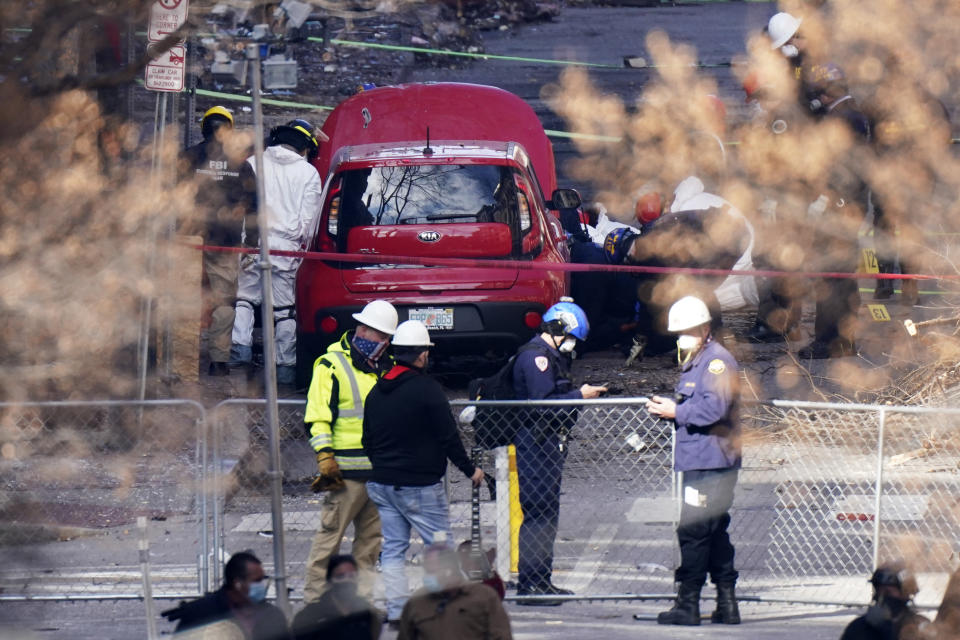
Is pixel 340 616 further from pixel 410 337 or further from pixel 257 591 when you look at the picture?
pixel 410 337

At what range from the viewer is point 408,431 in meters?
7.17

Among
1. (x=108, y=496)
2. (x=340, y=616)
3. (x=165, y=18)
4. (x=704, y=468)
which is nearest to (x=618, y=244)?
(x=165, y=18)

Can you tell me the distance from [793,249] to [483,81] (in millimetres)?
9223

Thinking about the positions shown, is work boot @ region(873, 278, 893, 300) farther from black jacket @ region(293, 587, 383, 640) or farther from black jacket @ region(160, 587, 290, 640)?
black jacket @ region(160, 587, 290, 640)

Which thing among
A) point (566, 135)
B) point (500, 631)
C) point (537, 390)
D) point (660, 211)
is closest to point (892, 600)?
point (500, 631)

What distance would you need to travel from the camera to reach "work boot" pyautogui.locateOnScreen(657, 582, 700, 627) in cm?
747

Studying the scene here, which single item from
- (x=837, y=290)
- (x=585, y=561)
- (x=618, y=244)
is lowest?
(x=585, y=561)

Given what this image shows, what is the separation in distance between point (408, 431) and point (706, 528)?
5.35 ft

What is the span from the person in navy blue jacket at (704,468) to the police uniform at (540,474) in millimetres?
690

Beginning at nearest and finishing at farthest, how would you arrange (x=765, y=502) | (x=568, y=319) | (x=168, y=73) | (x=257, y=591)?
(x=257, y=591), (x=568, y=319), (x=765, y=502), (x=168, y=73)

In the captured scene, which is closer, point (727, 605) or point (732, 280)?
point (727, 605)

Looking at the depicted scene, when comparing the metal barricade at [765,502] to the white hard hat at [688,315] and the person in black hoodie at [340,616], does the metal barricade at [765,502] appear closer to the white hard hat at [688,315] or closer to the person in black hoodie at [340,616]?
the white hard hat at [688,315]

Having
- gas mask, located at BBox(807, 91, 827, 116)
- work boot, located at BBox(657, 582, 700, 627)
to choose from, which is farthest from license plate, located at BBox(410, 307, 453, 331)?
work boot, located at BBox(657, 582, 700, 627)

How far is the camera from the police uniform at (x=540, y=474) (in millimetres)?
7969
